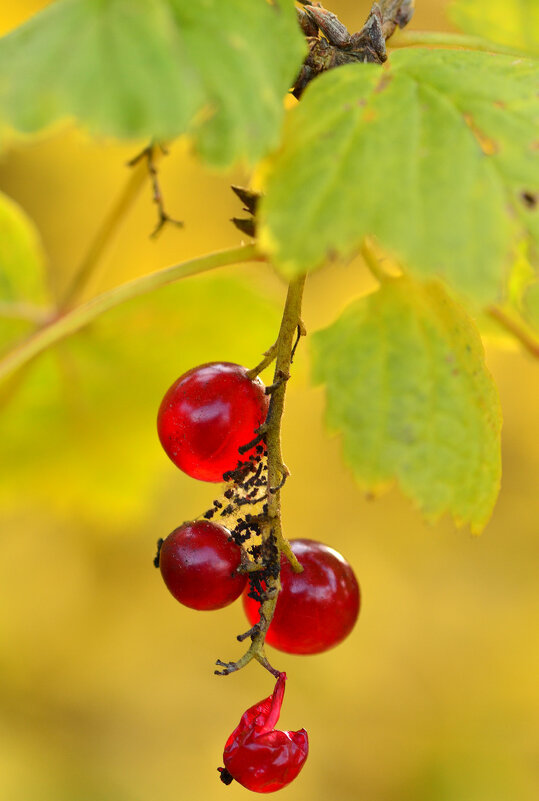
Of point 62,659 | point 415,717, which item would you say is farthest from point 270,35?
point 415,717

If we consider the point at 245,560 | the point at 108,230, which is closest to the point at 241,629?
the point at 108,230

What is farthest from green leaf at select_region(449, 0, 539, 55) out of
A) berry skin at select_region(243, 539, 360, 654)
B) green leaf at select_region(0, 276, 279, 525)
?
berry skin at select_region(243, 539, 360, 654)

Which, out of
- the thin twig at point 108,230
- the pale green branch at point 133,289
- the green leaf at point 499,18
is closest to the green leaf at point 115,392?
the thin twig at point 108,230

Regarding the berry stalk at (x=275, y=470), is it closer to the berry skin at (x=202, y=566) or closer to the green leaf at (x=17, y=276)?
the berry skin at (x=202, y=566)

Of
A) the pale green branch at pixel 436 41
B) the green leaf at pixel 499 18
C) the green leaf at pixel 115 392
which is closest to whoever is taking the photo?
the pale green branch at pixel 436 41

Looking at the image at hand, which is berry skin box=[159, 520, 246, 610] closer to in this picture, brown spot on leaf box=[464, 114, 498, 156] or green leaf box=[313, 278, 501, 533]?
green leaf box=[313, 278, 501, 533]

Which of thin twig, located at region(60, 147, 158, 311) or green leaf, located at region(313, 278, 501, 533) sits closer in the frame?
green leaf, located at region(313, 278, 501, 533)
